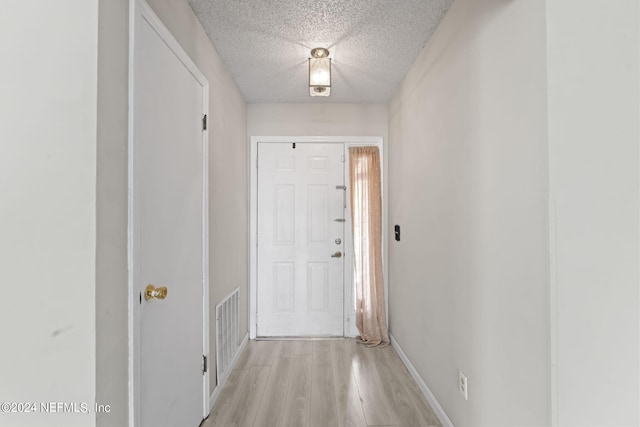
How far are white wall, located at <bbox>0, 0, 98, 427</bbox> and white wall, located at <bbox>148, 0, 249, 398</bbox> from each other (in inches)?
24.2

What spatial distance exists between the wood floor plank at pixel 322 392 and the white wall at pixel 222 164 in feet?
2.32

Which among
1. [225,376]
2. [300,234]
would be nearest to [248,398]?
[225,376]

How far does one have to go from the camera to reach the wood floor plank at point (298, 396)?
1940 millimetres

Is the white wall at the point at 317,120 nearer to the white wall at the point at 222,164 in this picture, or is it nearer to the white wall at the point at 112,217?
the white wall at the point at 222,164

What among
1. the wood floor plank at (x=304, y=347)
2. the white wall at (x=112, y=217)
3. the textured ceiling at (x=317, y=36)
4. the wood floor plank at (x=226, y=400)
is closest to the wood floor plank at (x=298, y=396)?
the wood floor plank at (x=304, y=347)

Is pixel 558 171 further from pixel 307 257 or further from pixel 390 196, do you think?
pixel 307 257

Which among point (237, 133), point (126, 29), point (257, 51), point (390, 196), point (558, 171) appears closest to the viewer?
point (558, 171)

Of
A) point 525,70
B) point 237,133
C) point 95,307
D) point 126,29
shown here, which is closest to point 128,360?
point 95,307

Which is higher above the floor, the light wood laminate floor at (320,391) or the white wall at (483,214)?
the white wall at (483,214)

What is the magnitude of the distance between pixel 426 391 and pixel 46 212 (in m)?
2.33

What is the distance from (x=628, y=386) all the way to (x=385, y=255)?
2.44m

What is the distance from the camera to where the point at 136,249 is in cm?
118

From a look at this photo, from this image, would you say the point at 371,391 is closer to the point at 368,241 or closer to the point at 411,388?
the point at 411,388

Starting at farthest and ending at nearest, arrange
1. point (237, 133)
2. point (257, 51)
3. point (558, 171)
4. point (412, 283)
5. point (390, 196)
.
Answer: point (390, 196)
point (237, 133)
point (412, 283)
point (257, 51)
point (558, 171)
